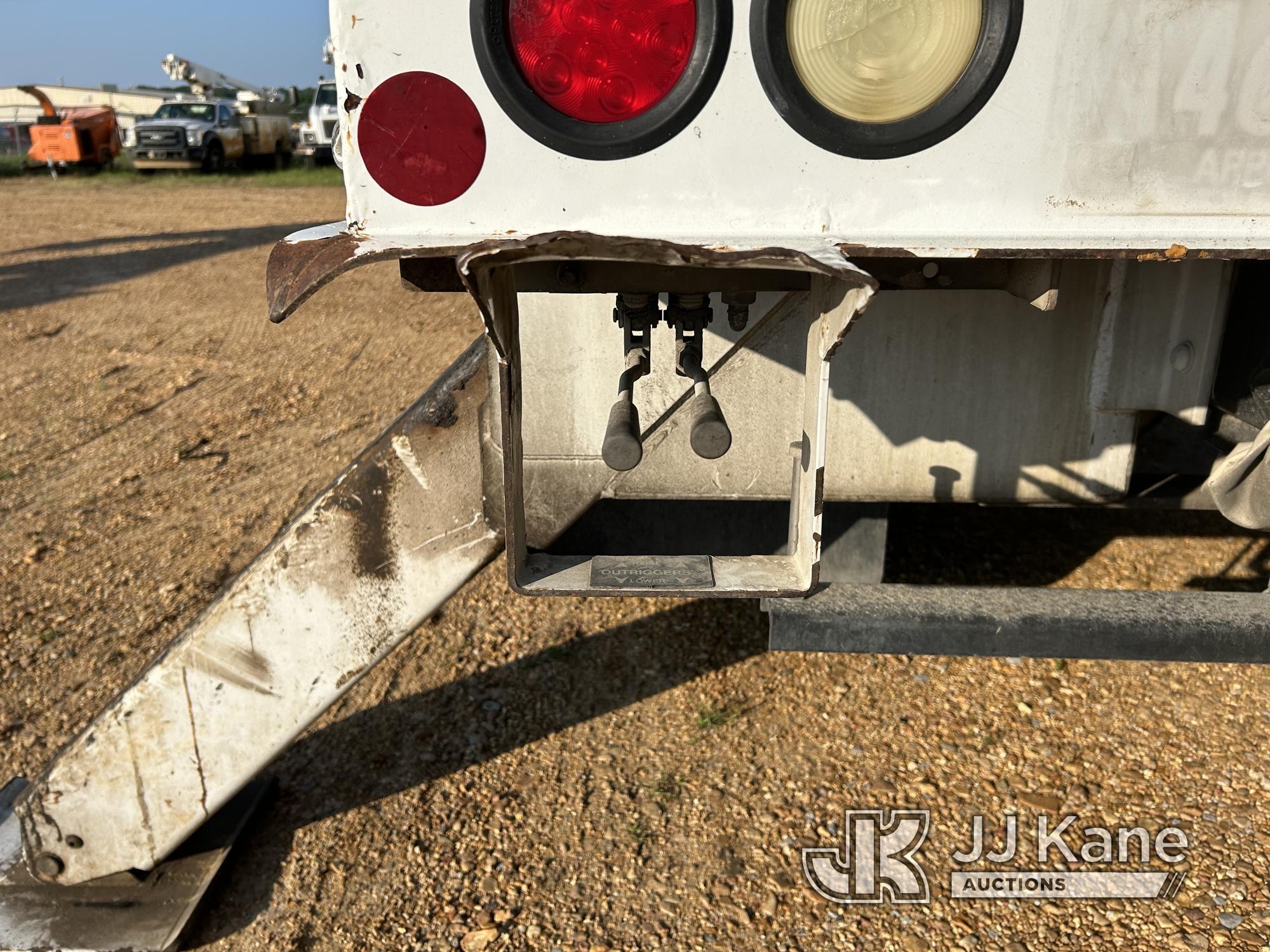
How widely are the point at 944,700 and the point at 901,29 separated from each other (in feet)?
6.84

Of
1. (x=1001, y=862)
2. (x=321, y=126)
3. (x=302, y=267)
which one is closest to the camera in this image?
(x=302, y=267)

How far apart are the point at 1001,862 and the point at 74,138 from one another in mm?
22734

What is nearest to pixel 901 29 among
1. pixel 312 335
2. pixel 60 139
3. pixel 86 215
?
pixel 312 335

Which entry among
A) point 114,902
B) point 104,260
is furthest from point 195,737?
point 104,260

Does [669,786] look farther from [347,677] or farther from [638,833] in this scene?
[347,677]

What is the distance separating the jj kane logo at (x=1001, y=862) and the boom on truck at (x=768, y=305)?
0.84 meters

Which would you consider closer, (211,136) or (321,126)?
(211,136)

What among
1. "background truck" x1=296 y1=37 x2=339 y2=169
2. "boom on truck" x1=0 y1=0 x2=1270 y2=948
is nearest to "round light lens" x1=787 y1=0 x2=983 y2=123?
"boom on truck" x1=0 y1=0 x2=1270 y2=948

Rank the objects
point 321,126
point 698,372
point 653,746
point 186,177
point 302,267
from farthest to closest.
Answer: point 321,126 → point 186,177 → point 653,746 → point 698,372 → point 302,267

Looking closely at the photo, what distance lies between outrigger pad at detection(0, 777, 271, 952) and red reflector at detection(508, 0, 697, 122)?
2011 millimetres

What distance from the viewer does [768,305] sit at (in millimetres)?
2002

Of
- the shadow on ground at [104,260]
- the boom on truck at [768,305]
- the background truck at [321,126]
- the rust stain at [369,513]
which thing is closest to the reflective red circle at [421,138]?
the boom on truck at [768,305]

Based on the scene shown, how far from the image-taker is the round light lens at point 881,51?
136 centimetres

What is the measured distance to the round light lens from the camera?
1.36 metres
